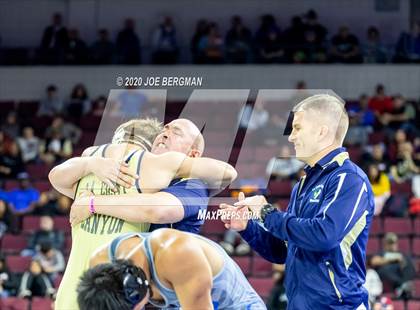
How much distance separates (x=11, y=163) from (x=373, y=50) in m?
6.55

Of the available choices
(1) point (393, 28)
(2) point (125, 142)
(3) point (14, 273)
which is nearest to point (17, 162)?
(3) point (14, 273)

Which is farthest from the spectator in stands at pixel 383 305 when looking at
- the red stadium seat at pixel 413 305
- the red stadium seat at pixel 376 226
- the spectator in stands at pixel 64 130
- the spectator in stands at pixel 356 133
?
the spectator in stands at pixel 64 130

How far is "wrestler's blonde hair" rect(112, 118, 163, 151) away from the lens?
5766 mm

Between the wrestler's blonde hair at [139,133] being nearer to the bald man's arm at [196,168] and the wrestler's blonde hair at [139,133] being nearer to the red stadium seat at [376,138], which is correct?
the bald man's arm at [196,168]

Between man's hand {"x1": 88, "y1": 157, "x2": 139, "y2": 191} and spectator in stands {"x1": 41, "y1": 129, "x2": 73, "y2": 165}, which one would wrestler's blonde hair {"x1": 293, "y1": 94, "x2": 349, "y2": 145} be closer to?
man's hand {"x1": 88, "y1": 157, "x2": 139, "y2": 191}

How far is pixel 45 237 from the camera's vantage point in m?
13.7

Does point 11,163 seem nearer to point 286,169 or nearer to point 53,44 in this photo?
point 53,44

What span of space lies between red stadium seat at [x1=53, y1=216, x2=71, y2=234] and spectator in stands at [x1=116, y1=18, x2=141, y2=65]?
13.9ft

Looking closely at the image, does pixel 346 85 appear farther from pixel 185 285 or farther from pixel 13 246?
pixel 185 285

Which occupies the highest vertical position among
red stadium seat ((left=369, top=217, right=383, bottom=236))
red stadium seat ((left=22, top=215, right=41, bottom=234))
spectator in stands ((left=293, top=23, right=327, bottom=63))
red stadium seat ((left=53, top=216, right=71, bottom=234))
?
spectator in stands ((left=293, top=23, right=327, bottom=63))

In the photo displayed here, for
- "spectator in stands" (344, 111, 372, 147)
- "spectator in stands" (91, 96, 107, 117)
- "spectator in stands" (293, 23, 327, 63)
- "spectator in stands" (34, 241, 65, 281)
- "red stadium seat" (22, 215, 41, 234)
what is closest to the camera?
"spectator in stands" (34, 241, 65, 281)

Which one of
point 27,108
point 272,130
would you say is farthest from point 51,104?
point 272,130

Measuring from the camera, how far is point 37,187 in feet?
49.7

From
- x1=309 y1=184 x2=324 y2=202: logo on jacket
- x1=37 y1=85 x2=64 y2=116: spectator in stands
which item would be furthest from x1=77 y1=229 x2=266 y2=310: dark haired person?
x1=37 y1=85 x2=64 y2=116: spectator in stands
